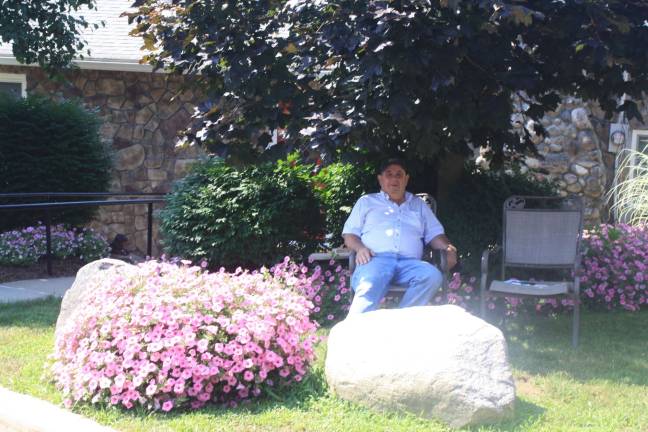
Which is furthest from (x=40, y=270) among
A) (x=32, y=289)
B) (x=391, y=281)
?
(x=391, y=281)

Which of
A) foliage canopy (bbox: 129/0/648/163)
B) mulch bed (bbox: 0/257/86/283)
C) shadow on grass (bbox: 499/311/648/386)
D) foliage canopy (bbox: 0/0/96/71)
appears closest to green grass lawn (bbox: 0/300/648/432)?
shadow on grass (bbox: 499/311/648/386)

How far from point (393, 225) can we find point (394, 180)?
334 millimetres

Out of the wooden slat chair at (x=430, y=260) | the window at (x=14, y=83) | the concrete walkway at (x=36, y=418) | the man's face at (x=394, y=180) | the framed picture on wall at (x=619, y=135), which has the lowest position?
the concrete walkway at (x=36, y=418)

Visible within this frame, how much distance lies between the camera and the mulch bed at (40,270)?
826cm

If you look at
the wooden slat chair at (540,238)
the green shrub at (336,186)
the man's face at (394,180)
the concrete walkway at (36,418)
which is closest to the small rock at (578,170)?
the wooden slat chair at (540,238)

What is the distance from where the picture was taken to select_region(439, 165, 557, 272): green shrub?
6.80 m

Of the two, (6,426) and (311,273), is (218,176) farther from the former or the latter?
(6,426)

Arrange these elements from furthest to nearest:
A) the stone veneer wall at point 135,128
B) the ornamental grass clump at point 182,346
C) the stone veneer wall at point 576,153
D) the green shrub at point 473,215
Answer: the stone veneer wall at point 135,128 → the stone veneer wall at point 576,153 → the green shrub at point 473,215 → the ornamental grass clump at point 182,346

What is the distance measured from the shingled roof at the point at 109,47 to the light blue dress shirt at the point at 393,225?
215 inches

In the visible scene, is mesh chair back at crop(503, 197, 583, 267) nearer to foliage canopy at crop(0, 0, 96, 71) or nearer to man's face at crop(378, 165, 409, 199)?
man's face at crop(378, 165, 409, 199)

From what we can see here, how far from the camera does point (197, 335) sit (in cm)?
424

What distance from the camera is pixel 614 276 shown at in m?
6.96

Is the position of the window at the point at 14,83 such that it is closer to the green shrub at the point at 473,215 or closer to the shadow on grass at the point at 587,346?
the green shrub at the point at 473,215

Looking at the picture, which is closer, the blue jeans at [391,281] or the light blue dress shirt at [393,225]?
the blue jeans at [391,281]
